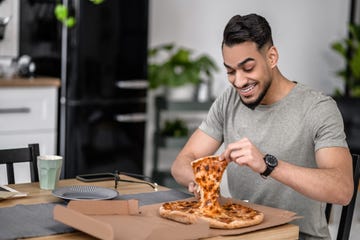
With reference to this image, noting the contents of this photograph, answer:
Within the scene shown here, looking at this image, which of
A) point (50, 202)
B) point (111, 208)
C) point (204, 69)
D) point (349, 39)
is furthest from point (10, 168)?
point (349, 39)

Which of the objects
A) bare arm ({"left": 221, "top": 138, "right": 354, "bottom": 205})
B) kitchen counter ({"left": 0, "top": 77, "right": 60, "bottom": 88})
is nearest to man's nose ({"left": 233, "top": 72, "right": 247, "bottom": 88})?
bare arm ({"left": 221, "top": 138, "right": 354, "bottom": 205})

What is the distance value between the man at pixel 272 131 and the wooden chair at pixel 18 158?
51 cm

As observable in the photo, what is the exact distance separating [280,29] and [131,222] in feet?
15.3

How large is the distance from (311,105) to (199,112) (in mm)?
3275

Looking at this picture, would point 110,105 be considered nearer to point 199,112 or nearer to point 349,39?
point 199,112

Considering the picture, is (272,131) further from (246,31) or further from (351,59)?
(351,59)

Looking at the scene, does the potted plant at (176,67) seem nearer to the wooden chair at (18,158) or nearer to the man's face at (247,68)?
the wooden chair at (18,158)

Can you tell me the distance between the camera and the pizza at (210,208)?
1.82 m

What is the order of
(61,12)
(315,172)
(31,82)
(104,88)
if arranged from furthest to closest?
(104,88) < (61,12) < (31,82) < (315,172)

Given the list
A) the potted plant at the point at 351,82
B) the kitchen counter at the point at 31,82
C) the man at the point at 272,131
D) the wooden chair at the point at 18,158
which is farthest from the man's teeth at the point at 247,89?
the potted plant at the point at 351,82

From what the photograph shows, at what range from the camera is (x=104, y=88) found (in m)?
4.71

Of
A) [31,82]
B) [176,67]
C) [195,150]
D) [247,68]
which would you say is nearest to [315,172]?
[247,68]

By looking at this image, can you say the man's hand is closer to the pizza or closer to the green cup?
the pizza

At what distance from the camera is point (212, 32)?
578cm
